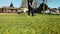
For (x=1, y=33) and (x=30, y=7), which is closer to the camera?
(x=1, y=33)

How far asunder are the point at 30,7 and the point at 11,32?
8249 mm

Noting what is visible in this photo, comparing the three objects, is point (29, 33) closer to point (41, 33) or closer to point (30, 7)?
point (41, 33)

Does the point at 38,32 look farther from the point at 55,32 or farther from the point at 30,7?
the point at 30,7

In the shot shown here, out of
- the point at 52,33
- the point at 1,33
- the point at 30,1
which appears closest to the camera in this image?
the point at 1,33

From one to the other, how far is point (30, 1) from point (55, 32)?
7.65 metres

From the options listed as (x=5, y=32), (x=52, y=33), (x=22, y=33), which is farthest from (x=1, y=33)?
(x=52, y=33)

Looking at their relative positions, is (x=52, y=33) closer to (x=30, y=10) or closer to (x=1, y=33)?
(x=1, y=33)

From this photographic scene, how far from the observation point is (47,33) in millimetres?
5375

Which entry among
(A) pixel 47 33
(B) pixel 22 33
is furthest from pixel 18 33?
(A) pixel 47 33

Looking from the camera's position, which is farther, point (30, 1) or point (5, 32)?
point (30, 1)

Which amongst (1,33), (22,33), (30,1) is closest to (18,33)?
(22,33)

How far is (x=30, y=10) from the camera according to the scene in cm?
1373

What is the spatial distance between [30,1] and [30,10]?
0.84 m

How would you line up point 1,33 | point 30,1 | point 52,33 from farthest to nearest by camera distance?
1. point 30,1
2. point 52,33
3. point 1,33
